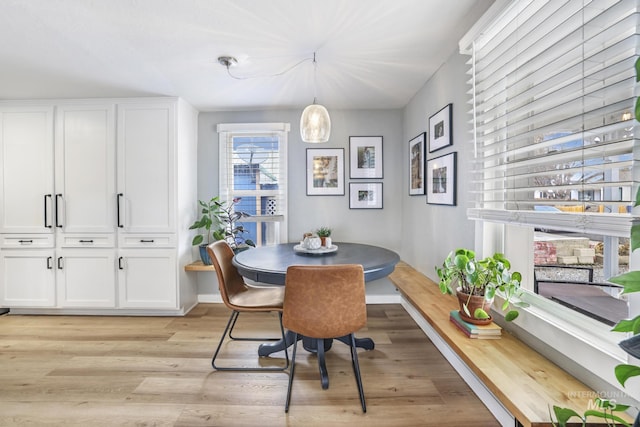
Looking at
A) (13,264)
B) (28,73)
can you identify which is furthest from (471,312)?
(13,264)

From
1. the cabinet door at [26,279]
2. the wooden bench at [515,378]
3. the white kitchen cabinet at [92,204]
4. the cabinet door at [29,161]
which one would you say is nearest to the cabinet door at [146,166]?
the white kitchen cabinet at [92,204]

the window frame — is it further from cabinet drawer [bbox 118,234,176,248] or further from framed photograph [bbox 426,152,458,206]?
cabinet drawer [bbox 118,234,176,248]

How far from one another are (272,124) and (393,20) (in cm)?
197

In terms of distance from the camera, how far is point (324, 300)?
166 cm

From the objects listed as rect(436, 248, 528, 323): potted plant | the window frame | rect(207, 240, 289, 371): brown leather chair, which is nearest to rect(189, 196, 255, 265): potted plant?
rect(207, 240, 289, 371): brown leather chair

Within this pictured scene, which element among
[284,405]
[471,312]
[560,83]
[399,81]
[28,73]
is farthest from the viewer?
[399,81]

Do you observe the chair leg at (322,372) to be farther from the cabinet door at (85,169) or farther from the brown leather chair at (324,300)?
the cabinet door at (85,169)

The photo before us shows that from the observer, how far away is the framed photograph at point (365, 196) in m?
3.52

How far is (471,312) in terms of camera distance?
156 cm

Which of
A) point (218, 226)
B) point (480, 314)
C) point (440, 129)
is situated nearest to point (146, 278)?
point (218, 226)

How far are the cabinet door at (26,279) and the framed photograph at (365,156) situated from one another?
11.4 feet

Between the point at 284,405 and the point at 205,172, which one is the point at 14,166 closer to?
the point at 205,172

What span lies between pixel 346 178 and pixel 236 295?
6.25 feet

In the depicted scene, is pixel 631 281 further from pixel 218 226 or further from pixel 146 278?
pixel 146 278
